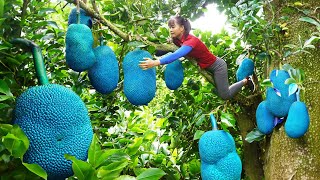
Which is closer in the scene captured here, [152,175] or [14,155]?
[14,155]

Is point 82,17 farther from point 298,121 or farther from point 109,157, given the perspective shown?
point 298,121

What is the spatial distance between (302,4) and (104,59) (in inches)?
32.9

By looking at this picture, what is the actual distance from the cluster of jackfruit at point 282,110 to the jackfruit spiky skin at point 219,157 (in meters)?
0.17

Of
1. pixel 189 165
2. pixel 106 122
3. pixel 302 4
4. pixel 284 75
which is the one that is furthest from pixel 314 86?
pixel 106 122

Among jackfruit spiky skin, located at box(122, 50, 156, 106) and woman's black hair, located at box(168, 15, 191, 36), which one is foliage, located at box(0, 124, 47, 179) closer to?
jackfruit spiky skin, located at box(122, 50, 156, 106)

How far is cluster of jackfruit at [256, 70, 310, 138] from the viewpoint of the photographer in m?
1.27

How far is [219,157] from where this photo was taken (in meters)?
1.37

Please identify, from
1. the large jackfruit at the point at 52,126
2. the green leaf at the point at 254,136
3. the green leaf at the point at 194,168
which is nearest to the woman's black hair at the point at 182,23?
the green leaf at the point at 254,136

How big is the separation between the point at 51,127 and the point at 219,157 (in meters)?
0.81

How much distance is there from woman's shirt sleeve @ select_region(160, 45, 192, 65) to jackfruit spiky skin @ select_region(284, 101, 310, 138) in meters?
0.41

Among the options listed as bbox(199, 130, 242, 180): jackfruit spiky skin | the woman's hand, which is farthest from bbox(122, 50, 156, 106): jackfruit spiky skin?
bbox(199, 130, 242, 180): jackfruit spiky skin

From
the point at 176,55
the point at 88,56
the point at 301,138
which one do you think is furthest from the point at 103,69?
the point at 301,138

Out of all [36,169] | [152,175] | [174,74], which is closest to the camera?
[36,169]

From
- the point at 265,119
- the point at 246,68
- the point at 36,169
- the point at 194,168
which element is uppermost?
the point at 36,169
